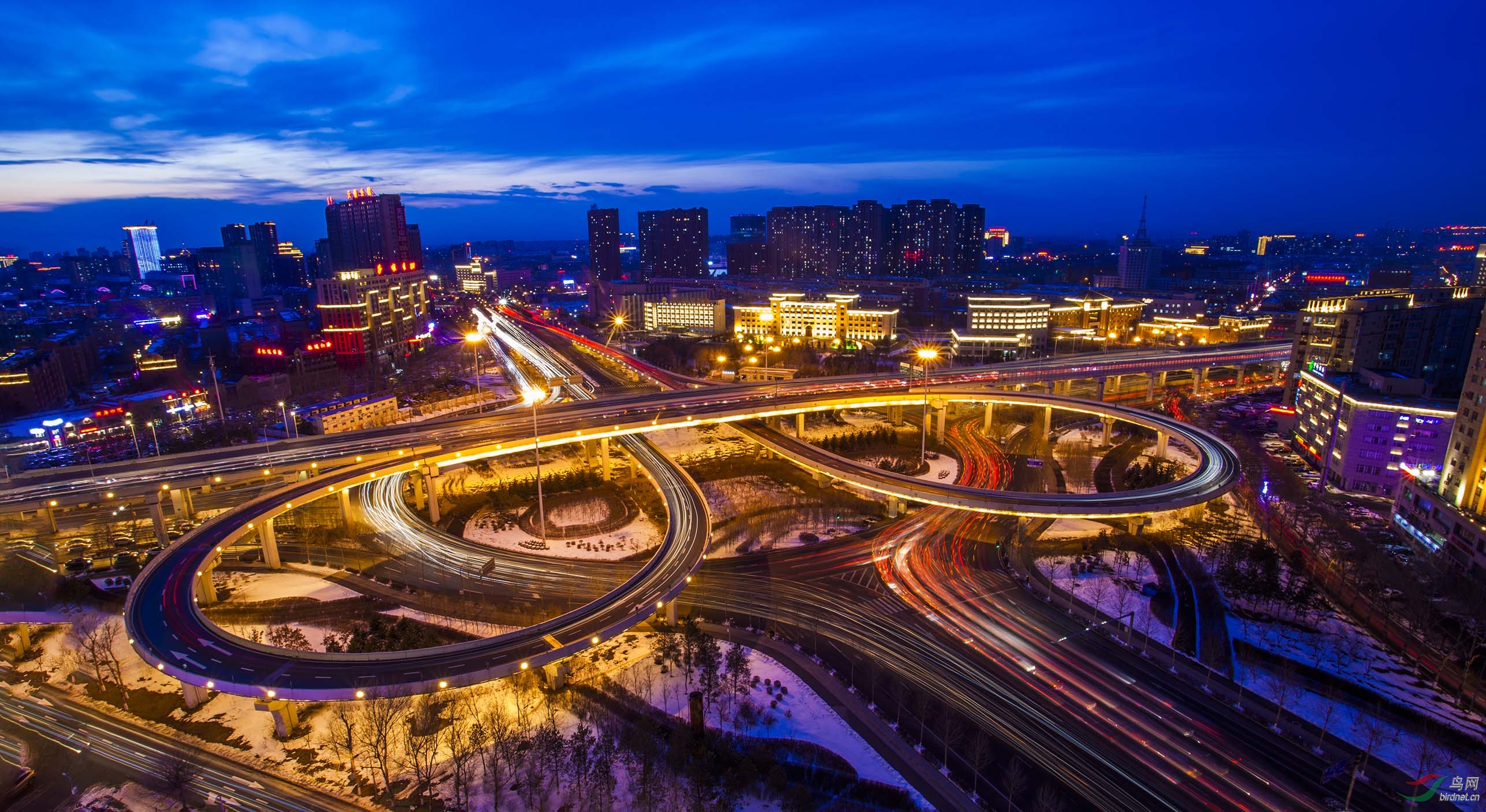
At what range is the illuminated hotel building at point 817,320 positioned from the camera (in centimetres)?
10675

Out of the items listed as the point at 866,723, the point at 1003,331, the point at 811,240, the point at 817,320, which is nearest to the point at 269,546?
the point at 866,723

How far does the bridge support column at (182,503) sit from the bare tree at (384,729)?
88.3 feet

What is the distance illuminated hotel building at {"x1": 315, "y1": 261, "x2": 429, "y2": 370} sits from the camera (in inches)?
3533

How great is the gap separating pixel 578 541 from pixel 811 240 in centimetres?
16532

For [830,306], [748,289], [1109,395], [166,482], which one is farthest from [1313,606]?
[748,289]

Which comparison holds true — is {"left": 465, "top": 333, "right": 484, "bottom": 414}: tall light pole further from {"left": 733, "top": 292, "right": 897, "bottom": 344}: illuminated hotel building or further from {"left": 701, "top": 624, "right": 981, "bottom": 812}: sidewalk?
{"left": 701, "top": 624, "right": 981, "bottom": 812}: sidewalk

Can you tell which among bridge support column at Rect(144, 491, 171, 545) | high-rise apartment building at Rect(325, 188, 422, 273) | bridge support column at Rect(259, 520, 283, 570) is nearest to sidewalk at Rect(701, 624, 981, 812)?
bridge support column at Rect(259, 520, 283, 570)

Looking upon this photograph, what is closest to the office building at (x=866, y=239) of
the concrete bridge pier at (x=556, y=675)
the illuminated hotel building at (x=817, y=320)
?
the illuminated hotel building at (x=817, y=320)

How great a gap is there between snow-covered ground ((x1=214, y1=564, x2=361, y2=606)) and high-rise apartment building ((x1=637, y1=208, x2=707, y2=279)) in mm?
159571

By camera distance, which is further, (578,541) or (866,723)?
(578,541)

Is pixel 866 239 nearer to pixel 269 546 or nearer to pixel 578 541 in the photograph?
pixel 578 541

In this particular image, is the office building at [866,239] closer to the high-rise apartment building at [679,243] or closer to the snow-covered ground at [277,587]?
the high-rise apartment building at [679,243]

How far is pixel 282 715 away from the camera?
Result: 2467 cm

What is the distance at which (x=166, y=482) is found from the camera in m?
40.5
